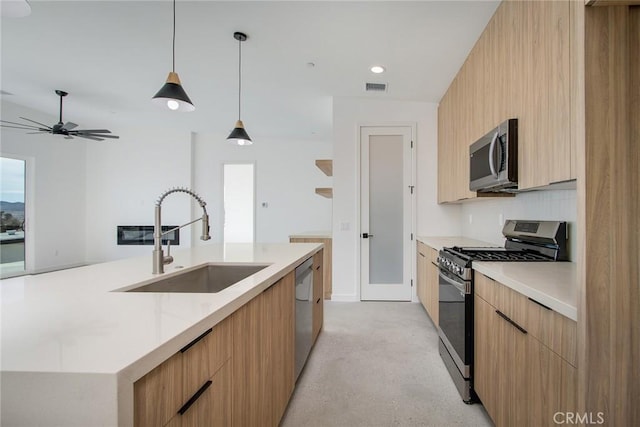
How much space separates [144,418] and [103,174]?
26.5 ft

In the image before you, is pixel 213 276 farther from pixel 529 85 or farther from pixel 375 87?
pixel 375 87

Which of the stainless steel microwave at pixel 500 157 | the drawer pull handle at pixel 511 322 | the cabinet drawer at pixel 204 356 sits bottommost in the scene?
the drawer pull handle at pixel 511 322

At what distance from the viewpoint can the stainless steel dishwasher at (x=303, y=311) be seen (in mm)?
2047

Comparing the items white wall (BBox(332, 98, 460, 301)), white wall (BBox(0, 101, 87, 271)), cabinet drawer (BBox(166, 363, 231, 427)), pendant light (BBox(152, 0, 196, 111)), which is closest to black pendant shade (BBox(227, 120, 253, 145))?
pendant light (BBox(152, 0, 196, 111))

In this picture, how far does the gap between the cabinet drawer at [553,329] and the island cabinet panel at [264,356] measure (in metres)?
1.13

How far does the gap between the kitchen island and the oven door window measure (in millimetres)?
1357

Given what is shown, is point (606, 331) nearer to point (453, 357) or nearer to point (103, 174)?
point (453, 357)

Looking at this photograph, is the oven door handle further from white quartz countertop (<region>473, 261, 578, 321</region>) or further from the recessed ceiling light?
the recessed ceiling light

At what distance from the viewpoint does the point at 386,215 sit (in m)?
4.13

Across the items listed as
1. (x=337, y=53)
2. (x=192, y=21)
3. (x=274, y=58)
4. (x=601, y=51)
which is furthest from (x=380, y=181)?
(x=601, y=51)

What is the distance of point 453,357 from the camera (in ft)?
7.06

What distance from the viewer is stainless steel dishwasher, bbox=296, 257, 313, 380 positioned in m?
2.05

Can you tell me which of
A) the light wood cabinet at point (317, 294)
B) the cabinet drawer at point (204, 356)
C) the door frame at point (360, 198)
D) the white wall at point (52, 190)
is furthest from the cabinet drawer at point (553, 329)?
the white wall at point (52, 190)

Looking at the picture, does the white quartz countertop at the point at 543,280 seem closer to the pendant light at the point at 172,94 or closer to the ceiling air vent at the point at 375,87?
the pendant light at the point at 172,94
